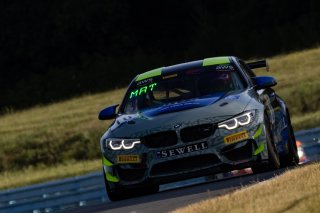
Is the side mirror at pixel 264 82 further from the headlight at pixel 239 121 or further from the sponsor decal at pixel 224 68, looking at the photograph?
the headlight at pixel 239 121

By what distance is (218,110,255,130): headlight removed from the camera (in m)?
12.7

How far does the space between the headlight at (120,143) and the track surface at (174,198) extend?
62cm

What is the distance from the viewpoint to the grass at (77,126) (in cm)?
3369

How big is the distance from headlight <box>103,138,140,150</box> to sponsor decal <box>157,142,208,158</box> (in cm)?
30

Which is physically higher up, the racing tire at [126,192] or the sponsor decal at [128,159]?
the sponsor decal at [128,159]

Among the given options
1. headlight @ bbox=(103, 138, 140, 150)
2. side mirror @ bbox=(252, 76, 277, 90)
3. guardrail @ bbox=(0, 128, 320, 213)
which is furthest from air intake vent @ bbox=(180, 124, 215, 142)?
guardrail @ bbox=(0, 128, 320, 213)

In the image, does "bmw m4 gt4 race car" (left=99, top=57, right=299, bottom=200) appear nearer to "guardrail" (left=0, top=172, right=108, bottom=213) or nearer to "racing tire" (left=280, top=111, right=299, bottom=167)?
"racing tire" (left=280, top=111, right=299, bottom=167)

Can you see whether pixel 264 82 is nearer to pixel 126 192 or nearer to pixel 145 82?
pixel 145 82

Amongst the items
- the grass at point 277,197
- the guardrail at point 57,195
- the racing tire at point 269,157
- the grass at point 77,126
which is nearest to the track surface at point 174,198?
the racing tire at point 269,157

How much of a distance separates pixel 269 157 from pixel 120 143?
5.39ft

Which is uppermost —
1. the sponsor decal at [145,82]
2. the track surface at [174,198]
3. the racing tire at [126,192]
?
the sponsor decal at [145,82]

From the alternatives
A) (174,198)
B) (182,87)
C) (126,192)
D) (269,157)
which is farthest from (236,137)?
(126,192)

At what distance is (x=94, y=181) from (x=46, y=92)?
102 feet

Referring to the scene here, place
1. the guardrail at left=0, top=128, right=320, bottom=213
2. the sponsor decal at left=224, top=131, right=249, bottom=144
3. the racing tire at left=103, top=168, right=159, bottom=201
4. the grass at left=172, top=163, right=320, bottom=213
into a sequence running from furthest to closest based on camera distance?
the guardrail at left=0, top=128, right=320, bottom=213, the racing tire at left=103, top=168, right=159, bottom=201, the sponsor decal at left=224, top=131, right=249, bottom=144, the grass at left=172, top=163, right=320, bottom=213
